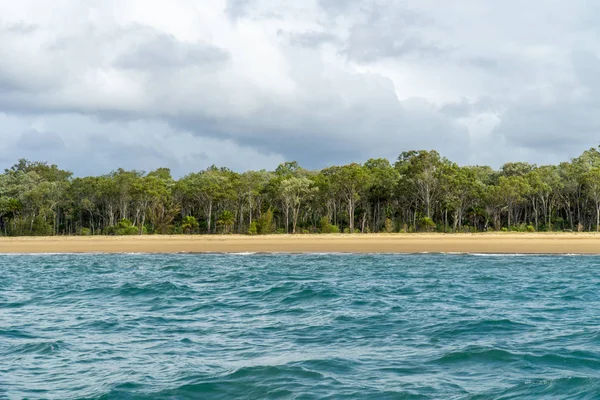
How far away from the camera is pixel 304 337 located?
1075 centimetres

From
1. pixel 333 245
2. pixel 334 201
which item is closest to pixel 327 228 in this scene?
pixel 334 201

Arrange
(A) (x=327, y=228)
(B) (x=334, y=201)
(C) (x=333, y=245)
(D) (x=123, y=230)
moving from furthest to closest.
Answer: (B) (x=334, y=201) → (D) (x=123, y=230) → (A) (x=327, y=228) → (C) (x=333, y=245)

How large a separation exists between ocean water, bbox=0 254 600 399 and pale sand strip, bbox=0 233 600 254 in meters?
13.2

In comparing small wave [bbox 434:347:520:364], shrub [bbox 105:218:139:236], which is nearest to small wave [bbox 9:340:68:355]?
small wave [bbox 434:347:520:364]

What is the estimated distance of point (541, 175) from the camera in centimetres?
6028

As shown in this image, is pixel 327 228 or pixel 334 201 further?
pixel 334 201

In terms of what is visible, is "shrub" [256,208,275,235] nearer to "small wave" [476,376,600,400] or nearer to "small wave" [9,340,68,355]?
"small wave" [9,340,68,355]

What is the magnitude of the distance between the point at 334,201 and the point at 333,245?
80.3 feet

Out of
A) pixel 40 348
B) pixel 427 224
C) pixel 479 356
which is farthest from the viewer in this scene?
pixel 427 224

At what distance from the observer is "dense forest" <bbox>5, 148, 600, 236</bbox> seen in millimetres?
58625

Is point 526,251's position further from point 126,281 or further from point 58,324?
point 58,324

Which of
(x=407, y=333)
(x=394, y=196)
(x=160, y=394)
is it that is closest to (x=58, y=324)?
(x=160, y=394)

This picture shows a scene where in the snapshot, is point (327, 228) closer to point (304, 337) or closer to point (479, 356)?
point (304, 337)

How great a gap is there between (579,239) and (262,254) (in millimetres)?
20178
